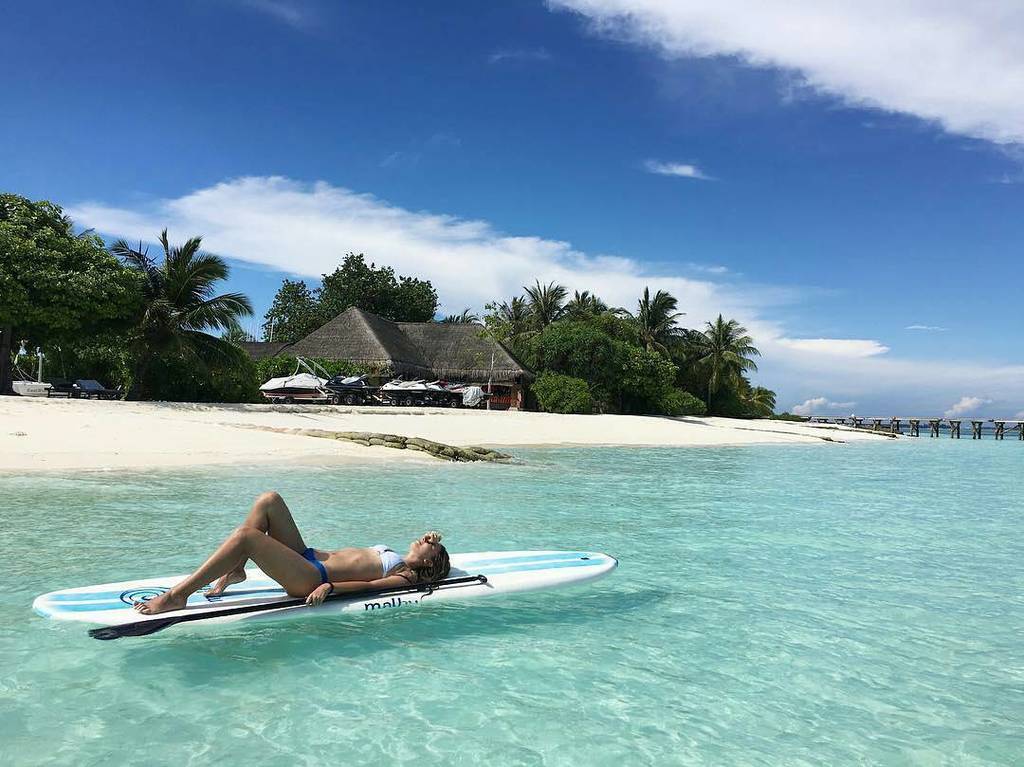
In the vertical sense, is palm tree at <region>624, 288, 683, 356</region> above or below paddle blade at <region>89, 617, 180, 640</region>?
above

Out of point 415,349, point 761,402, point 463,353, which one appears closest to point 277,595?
point 463,353

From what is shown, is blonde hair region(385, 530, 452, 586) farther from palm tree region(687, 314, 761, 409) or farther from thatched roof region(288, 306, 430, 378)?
palm tree region(687, 314, 761, 409)

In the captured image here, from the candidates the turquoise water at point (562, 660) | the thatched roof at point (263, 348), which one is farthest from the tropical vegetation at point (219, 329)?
the turquoise water at point (562, 660)

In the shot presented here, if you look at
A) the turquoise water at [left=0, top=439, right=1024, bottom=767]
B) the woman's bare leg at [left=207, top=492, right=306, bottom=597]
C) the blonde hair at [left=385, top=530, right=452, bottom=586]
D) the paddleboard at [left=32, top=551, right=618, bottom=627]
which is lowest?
the turquoise water at [left=0, top=439, right=1024, bottom=767]

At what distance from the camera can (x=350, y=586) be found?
4.70 meters

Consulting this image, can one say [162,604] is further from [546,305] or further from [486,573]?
[546,305]

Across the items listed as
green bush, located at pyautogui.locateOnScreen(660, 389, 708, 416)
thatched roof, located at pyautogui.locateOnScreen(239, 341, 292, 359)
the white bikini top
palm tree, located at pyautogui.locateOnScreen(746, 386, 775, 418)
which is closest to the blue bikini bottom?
the white bikini top

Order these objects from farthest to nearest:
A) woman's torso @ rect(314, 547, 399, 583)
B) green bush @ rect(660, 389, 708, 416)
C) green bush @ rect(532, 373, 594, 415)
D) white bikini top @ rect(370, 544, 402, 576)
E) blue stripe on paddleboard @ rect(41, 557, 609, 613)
A: green bush @ rect(660, 389, 708, 416) < green bush @ rect(532, 373, 594, 415) < white bikini top @ rect(370, 544, 402, 576) < woman's torso @ rect(314, 547, 399, 583) < blue stripe on paddleboard @ rect(41, 557, 609, 613)

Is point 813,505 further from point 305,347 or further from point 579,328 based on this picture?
point 305,347

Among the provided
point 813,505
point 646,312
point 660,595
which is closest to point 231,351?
point 813,505

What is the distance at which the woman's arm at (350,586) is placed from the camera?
4.52 metres

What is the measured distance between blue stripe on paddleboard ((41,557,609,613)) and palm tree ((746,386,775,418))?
53.6m

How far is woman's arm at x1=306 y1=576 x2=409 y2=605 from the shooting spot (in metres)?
4.52

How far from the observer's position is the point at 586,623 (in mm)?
5336
